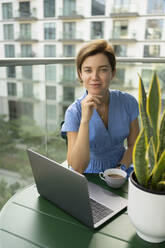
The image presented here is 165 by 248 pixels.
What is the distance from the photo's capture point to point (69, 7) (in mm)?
27672

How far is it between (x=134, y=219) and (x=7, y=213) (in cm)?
42

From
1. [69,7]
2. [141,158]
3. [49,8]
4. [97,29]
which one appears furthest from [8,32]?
[141,158]

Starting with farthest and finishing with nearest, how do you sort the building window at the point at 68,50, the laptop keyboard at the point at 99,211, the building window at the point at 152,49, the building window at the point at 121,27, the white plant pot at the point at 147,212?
1. the building window at the point at 68,50
2. the building window at the point at 121,27
3. the building window at the point at 152,49
4. the laptop keyboard at the point at 99,211
5. the white plant pot at the point at 147,212

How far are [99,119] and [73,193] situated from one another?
60 centimetres

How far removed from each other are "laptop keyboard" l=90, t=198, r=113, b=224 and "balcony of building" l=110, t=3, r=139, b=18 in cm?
2683

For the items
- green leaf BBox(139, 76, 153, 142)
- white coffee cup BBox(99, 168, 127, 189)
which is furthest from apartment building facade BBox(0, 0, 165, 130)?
green leaf BBox(139, 76, 153, 142)

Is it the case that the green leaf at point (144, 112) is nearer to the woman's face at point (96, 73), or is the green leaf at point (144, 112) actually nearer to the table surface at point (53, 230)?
the table surface at point (53, 230)

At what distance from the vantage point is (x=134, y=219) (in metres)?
0.68

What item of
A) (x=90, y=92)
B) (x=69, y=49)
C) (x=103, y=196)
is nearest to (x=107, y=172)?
(x=103, y=196)

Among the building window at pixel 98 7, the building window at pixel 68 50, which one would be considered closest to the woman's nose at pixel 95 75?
the building window at pixel 68 50

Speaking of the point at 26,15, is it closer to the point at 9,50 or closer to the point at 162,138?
the point at 9,50

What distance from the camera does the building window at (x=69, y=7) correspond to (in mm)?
27250

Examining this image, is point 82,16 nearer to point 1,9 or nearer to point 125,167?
point 1,9

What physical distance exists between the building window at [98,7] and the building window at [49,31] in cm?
481
